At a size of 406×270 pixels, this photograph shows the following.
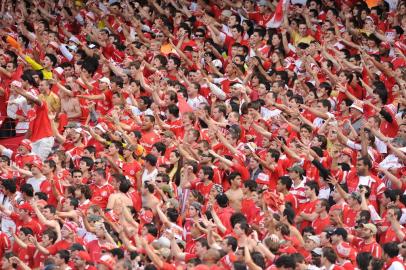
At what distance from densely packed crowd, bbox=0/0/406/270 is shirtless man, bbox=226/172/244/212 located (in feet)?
0.09

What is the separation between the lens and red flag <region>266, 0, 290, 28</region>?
20.2 metres

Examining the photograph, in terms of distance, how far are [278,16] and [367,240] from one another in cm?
670

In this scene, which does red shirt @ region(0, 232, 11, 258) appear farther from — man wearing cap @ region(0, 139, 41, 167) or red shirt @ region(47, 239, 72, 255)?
man wearing cap @ region(0, 139, 41, 167)

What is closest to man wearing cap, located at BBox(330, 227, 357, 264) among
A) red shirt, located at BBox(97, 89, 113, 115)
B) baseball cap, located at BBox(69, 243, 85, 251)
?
baseball cap, located at BBox(69, 243, 85, 251)

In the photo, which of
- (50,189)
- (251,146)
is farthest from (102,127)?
(251,146)

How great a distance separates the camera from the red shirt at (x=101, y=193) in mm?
15633

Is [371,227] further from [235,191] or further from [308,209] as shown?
[235,191]

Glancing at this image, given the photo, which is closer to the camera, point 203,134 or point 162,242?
point 162,242

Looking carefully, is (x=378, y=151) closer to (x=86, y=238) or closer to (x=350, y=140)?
(x=350, y=140)

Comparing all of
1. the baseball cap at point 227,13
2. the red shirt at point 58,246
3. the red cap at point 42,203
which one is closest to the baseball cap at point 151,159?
the red cap at point 42,203

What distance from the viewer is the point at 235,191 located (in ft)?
51.1

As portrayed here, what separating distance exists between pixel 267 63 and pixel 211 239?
585cm

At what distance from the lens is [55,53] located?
65.3 feet

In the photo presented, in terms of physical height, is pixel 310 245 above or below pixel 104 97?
above
